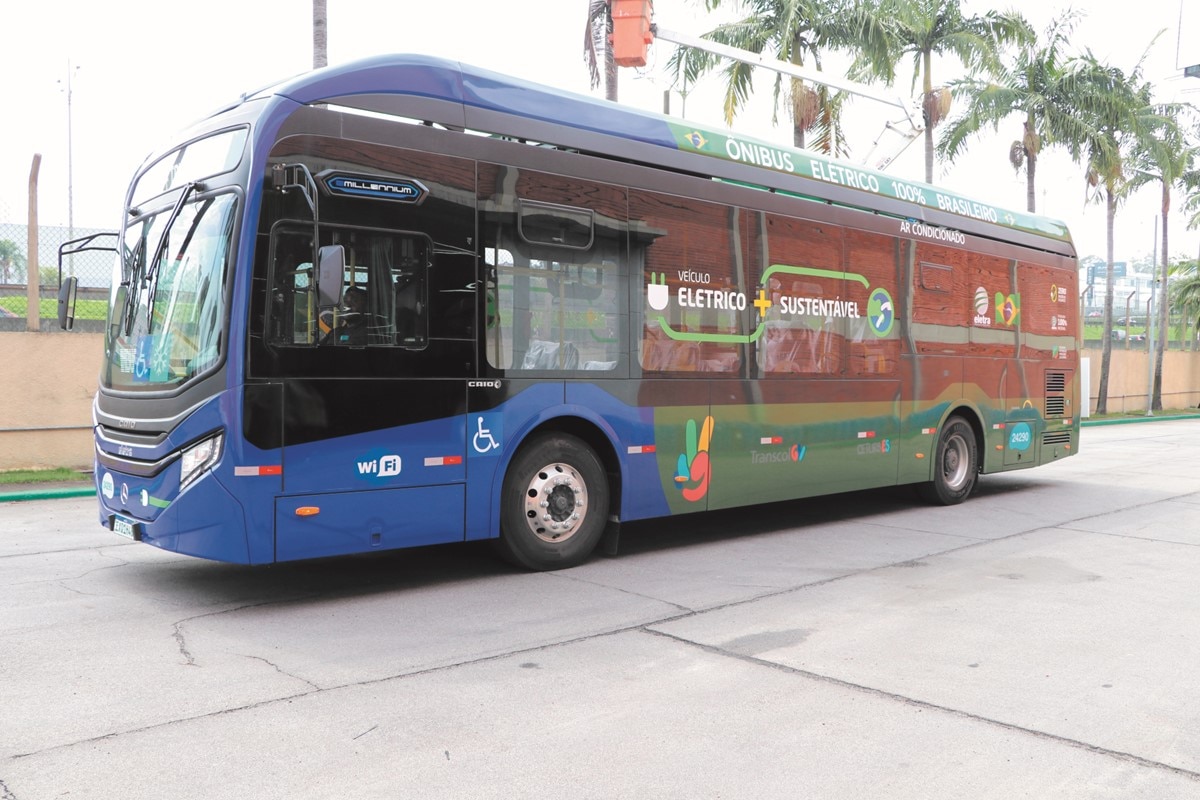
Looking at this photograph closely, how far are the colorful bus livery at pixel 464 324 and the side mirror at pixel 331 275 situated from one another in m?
0.02

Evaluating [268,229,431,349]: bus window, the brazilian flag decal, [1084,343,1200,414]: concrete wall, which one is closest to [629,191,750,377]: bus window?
[268,229,431,349]: bus window

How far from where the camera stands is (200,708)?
4.70m

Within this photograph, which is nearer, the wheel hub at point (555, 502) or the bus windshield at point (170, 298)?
the bus windshield at point (170, 298)

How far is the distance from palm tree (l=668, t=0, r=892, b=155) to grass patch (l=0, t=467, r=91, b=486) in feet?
46.2

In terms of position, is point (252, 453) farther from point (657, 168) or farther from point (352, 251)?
point (657, 168)

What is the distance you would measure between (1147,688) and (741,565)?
3606 millimetres

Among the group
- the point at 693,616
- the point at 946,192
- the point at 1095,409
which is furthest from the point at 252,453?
the point at 1095,409

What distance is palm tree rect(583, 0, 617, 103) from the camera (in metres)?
16.8

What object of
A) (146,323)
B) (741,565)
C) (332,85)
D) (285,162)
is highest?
(332,85)

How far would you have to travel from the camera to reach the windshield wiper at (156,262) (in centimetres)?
679

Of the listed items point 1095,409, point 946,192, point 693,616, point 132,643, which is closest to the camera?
point 132,643

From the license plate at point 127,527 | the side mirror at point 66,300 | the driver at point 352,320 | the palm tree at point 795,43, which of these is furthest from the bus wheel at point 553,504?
the palm tree at point 795,43

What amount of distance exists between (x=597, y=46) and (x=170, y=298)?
12.3 metres

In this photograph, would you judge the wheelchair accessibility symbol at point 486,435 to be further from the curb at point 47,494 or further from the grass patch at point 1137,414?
the grass patch at point 1137,414
